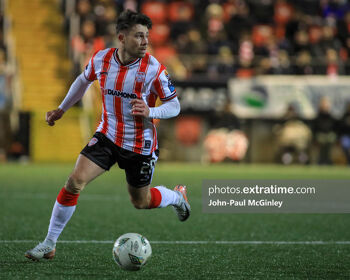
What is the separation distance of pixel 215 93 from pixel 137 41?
40.4 feet

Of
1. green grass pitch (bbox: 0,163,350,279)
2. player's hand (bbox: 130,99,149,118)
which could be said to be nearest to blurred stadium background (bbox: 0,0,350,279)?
green grass pitch (bbox: 0,163,350,279)

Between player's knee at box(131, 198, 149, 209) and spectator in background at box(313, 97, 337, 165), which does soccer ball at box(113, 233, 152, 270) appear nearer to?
player's knee at box(131, 198, 149, 209)

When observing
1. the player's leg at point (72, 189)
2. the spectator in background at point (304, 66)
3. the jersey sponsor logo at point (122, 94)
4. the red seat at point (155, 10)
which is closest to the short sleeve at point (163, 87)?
the jersey sponsor logo at point (122, 94)

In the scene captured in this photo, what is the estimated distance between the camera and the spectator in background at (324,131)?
17344 millimetres

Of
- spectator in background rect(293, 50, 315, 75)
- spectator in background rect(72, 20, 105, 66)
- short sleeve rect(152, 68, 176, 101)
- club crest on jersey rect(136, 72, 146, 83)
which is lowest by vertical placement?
spectator in background rect(293, 50, 315, 75)

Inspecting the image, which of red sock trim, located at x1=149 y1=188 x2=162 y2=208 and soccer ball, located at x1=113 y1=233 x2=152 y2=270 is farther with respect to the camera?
red sock trim, located at x1=149 y1=188 x2=162 y2=208

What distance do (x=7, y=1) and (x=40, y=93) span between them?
10.5ft

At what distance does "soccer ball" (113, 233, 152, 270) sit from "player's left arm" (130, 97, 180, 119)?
0.86 metres

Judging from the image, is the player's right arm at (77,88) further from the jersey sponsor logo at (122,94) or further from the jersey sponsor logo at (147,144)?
the jersey sponsor logo at (147,144)

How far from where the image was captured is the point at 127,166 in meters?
5.28

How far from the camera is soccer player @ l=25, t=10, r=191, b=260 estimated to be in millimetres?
5066

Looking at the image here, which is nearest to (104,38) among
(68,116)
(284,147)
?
(68,116)

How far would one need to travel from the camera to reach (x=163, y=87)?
5.17 metres

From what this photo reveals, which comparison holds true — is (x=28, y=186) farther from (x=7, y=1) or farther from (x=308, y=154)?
(x=7, y=1)
